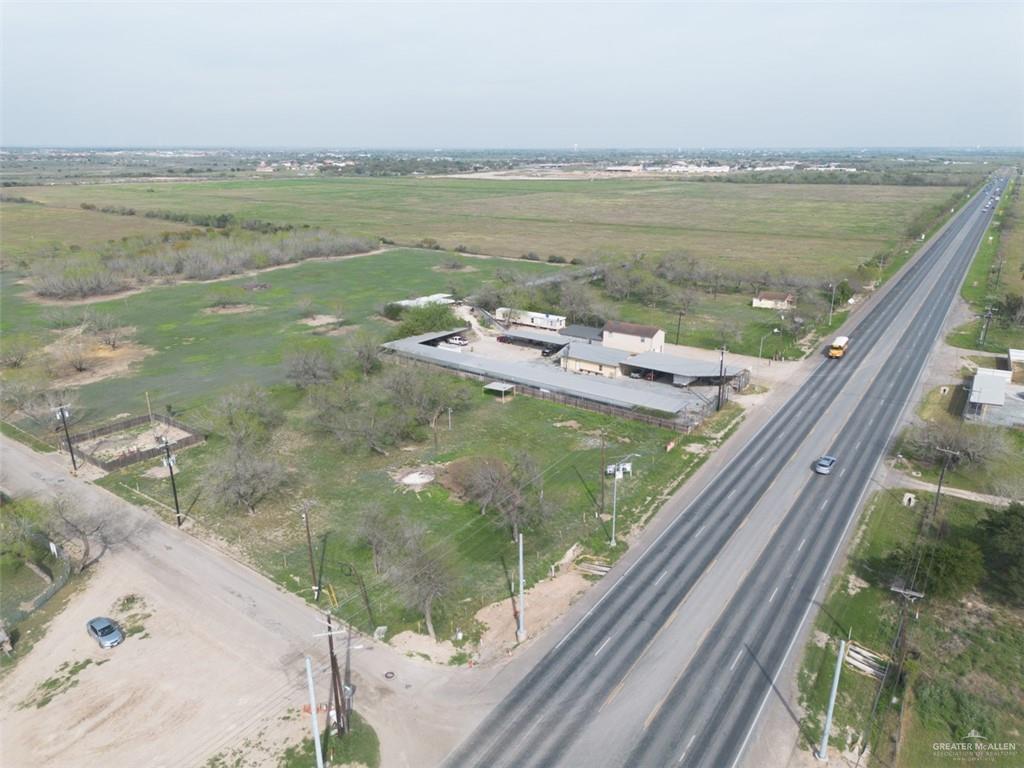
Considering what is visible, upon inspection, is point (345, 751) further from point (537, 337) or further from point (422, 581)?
point (537, 337)

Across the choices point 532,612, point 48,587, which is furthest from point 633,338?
point 48,587

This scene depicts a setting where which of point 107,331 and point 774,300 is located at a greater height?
point 774,300

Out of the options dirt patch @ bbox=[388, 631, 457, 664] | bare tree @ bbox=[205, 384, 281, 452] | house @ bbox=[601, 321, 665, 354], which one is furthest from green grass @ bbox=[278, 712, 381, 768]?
house @ bbox=[601, 321, 665, 354]

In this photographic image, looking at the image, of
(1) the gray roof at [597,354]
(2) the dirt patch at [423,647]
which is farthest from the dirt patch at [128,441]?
(1) the gray roof at [597,354]

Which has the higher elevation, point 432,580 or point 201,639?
point 432,580

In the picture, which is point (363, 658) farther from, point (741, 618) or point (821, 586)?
point (821, 586)

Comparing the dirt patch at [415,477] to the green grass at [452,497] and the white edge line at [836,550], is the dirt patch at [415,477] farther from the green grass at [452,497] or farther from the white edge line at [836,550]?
the white edge line at [836,550]

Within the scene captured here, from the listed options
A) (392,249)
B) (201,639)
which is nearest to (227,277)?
(392,249)

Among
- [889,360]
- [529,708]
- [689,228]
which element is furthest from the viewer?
[689,228]
